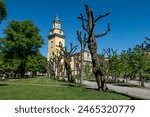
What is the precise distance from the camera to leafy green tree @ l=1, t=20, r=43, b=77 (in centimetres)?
5575

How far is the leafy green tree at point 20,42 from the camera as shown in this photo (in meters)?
55.8

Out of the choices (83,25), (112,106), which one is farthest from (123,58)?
(112,106)

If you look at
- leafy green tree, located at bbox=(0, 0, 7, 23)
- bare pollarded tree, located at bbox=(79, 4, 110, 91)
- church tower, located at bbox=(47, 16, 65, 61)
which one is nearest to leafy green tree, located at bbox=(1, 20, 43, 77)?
leafy green tree, located at bbox=(0, 0, 7, 23)

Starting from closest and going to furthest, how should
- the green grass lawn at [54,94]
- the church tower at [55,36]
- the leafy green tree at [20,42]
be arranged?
the green grass lawn at [54,94] → the leafy green tree at [20,42] → the church tower at [55,36]

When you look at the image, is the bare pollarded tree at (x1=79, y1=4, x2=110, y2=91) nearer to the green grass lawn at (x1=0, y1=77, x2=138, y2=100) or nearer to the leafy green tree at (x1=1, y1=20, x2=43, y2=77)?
the green grass lawn at (x1=0, y1=77, x2=138, y2=100)

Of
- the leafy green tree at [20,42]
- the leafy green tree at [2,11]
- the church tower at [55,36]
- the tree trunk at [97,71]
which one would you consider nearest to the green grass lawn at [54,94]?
the tree trunk at [97,71]

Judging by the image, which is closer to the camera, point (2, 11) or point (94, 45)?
point (94, 45)

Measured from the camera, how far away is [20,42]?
55188mm

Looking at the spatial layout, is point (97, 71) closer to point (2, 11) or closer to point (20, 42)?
point (2, 11)

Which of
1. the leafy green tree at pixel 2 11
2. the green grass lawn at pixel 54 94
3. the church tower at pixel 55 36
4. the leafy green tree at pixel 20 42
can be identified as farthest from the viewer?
the church tower at pixel 55 36

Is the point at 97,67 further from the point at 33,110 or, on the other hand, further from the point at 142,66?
the point at 142,66

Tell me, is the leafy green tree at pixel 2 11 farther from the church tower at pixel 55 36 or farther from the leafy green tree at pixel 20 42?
the church tower at pixel 55 36

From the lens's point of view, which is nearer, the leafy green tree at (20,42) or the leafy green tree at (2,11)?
the leafy green tree at (2,11)

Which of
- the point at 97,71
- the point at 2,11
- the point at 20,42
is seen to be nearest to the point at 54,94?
the point at 97,71
